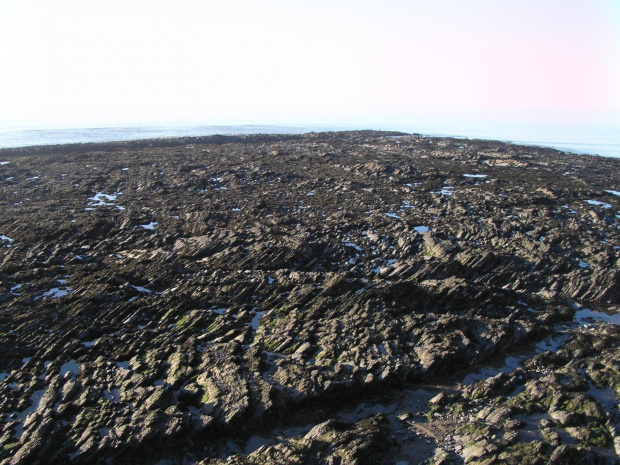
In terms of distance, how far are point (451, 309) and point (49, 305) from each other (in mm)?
23188

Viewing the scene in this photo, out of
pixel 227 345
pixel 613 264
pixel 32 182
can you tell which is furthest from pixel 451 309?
pixel 32 182

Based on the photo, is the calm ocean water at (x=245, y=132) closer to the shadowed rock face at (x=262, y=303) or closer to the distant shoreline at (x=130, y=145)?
the distant shoreline at (x=130, y=145)

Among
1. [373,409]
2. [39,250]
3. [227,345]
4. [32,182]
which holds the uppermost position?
[32,182]

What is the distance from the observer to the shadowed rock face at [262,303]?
1488 centimetres

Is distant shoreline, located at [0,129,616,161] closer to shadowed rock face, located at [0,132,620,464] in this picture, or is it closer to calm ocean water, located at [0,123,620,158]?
calm ocean water, located at [0,123,620,158]

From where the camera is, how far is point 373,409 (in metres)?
16.2

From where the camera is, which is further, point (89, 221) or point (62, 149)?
point (62, 149)

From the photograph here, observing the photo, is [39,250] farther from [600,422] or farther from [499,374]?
[600,422]

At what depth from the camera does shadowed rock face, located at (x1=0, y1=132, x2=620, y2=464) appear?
48.8 feet

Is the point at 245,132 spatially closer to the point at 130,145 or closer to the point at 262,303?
the point at 130,145

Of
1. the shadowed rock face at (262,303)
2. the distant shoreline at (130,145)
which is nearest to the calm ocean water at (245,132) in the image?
the distant shoreline at (130,145)

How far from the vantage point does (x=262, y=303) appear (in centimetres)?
2359

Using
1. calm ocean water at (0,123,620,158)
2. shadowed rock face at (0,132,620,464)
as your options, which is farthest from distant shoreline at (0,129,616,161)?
shadowed rock face at (0,132,620,464)

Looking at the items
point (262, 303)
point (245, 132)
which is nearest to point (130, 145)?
point (245, 132)
